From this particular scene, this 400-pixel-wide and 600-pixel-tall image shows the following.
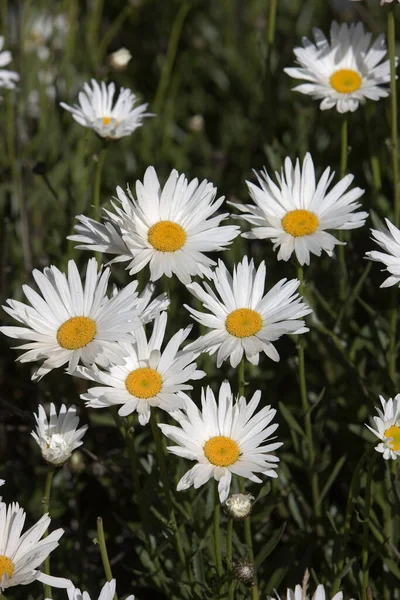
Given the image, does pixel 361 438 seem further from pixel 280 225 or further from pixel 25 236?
pixel 25 236

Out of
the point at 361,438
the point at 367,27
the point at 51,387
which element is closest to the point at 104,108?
the point at 51,387

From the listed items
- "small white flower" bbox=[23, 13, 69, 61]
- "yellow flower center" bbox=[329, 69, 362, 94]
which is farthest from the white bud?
"small white flower" bbox=[23, 13, 69, 61]

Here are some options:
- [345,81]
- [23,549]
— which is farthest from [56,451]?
[345,81]

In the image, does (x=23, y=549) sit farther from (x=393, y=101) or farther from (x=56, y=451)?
(x=393, y=101)

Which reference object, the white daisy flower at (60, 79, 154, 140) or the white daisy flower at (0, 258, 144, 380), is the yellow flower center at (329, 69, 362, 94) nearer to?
the white daisy flower at (60, 79, 154, 140)

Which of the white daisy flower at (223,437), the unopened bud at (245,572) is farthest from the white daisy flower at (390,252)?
the unopened bud at (245,572)

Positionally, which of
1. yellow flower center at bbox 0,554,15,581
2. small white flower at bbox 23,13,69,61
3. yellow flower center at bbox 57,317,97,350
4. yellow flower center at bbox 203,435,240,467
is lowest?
yellow flower center at bbox 0,554,15,581
